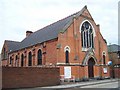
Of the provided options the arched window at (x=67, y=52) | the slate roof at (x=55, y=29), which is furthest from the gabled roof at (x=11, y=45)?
the arched window at (x=67, y=52)

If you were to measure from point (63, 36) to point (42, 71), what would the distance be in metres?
8.30

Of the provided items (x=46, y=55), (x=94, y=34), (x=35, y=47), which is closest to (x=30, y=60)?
(x=35, y=47)

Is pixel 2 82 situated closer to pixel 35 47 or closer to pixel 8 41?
pixel 35 47

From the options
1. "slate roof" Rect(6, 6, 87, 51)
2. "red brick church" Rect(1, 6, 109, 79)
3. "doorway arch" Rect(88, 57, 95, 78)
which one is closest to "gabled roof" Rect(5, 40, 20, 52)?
"red brick church" Rect(1, 6, 109, 79)

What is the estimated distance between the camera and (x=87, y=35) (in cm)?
3803

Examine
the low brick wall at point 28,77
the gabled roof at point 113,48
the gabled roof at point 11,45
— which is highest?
the gabled roof at point 11,45

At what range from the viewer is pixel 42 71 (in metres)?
27.0

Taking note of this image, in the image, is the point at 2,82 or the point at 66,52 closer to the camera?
the point at 2,82

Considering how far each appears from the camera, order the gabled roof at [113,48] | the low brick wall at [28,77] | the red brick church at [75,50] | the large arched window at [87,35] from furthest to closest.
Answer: the gabled roof at [113,48], the large arched window at [87,35], the red brick church at [75,50], the low brick wall at [28,77]

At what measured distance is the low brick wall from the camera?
23.5 metres

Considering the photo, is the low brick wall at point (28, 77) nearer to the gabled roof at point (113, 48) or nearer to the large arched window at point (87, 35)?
the large arched window at point (87, 35)

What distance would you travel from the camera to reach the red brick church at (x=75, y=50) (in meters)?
33.1

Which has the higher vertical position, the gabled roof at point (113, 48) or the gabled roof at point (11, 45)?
the gabled roof at point (11, 45)

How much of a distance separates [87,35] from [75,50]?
15.3 ft
